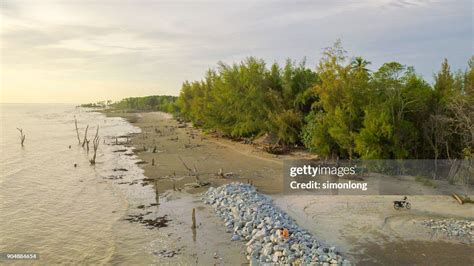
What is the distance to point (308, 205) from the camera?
15.7 m

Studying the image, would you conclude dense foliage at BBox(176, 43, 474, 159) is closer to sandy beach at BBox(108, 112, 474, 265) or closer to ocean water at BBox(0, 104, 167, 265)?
sandy beach at BBox(108, 112, 474, 265)

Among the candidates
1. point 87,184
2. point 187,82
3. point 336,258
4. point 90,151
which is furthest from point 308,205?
point 187,82

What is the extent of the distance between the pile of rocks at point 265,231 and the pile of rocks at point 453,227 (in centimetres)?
481

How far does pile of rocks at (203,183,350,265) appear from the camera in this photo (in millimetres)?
10320

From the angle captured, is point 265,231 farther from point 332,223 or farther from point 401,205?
point 401,205

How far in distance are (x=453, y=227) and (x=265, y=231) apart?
274 inches

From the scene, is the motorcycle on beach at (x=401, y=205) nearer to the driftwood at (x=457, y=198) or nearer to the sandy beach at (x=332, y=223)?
the sandy beach at (x=332, y=223)

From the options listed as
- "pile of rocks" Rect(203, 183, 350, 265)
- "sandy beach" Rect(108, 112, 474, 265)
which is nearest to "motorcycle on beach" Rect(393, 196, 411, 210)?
"sandy beach" Rect(108, 112, 474, 265)

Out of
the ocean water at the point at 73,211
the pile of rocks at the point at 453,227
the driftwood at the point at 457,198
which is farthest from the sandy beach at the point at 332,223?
the ocean water at the point at 73,211

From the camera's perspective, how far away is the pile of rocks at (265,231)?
10320mm

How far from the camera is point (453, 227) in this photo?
500 inches

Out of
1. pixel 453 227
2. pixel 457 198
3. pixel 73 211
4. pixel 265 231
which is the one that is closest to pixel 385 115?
pixel 457 198

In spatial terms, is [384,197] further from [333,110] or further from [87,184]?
[87,184]

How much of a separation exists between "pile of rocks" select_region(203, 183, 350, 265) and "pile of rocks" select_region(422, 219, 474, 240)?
189 inches
